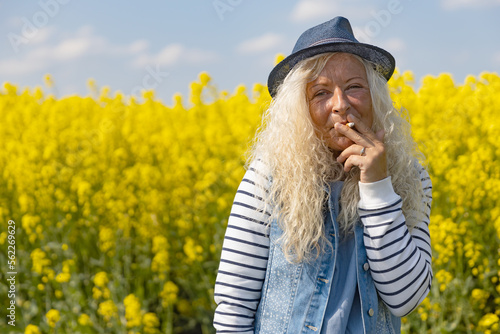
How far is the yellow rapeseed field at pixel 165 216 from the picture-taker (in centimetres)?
311

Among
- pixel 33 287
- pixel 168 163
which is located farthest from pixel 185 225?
pixel 33 287

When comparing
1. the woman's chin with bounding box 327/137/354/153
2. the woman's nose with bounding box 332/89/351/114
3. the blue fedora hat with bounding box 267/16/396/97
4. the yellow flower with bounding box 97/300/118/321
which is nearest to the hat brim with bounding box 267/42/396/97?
the blue fedora hat with bounding box 267/16/396/97

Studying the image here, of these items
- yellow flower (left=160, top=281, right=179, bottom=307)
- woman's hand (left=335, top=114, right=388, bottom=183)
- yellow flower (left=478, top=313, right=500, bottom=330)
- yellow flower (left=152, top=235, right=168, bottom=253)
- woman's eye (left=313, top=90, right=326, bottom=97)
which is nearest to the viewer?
woman's hand (left=335, top=114, right=388, bottom=183)

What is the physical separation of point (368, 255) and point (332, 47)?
53 cm

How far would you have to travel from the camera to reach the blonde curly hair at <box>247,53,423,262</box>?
4.34 ft

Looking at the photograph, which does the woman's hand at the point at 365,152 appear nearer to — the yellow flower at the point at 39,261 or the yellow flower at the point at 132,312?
the yellow flower at the point at 132,312

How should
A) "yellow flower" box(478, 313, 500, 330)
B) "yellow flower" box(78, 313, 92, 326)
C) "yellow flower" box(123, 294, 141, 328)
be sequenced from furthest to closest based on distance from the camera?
1. "yellow flower" box(78, 313, 92, 326)
2. "yellow flower" box(123, 294, 141, 328)
3. "yellow flower" box(478, 313, 500, 330)

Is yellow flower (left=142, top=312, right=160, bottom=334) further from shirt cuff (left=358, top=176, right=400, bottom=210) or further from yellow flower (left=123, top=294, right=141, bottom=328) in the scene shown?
shirt cuff (left=358, top=176, right=400, bottom=210)

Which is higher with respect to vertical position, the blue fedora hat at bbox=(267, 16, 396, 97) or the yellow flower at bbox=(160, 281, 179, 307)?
the blue fedora hat at bbox=(267, 16, 396, 97)

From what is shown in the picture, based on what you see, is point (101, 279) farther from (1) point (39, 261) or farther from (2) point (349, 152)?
(2) point (349, 152)

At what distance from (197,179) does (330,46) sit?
111 inches

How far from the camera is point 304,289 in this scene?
1.31 meters

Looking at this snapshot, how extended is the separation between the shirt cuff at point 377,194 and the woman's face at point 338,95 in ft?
0.44

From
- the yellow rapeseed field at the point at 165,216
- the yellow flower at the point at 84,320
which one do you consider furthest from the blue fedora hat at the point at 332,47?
the yellow flower at the point at 84,320
